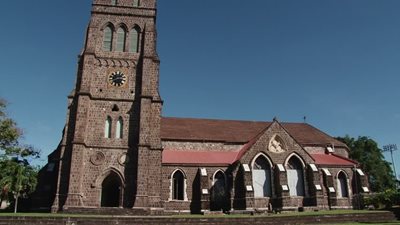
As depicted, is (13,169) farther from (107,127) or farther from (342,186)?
(342,186)

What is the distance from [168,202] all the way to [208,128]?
11340 millimetres

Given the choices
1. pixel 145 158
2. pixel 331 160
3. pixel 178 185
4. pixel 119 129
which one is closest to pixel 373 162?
pixel 331 160

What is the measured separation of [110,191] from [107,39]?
1599cm

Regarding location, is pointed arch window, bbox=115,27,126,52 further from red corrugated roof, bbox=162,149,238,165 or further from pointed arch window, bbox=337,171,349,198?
pointed arch window, bbox=337,171,349,198

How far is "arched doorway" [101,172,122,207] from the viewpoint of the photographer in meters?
32.9

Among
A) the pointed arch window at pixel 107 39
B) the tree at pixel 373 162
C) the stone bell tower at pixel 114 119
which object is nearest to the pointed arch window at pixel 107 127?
the stone bell tower at pixel 114 119

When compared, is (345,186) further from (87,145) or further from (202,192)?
(87,145)

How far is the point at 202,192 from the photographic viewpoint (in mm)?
32719

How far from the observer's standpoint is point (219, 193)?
113 feet

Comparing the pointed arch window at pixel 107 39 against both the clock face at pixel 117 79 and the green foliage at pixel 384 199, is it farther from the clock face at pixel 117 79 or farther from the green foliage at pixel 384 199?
the green foliage at pixel 384 199

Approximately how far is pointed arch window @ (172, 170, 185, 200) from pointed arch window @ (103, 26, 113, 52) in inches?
590

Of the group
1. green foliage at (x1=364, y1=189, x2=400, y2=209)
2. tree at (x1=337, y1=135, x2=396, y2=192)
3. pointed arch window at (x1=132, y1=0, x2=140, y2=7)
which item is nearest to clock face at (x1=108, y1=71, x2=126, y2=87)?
pointed arch window at (x1=132, y1=0, x2=140, y2=7)

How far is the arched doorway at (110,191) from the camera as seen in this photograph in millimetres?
32931

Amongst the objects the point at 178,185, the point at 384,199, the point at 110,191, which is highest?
the point at 178,185
